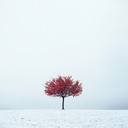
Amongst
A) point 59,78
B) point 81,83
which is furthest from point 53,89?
point 81,83

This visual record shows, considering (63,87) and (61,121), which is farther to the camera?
(63,87)

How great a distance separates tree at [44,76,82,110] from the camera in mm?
70250

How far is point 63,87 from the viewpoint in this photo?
7025 centimetres

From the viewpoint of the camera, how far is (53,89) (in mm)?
70500

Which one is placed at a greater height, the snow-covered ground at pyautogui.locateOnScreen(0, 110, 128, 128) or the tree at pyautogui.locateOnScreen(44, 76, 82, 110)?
the tree at pyautogui.locateOnScreen(44, 76, 82, 110)

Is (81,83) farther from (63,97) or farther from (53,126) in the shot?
(53,126)

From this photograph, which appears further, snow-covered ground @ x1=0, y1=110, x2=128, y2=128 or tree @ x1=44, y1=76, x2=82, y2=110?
tree @ x1=44, y1=76, x2=82, y2=110

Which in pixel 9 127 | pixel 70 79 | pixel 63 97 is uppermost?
pixel 70 79

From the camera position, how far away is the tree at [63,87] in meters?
70.2

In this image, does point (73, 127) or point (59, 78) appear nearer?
point (73, 127)

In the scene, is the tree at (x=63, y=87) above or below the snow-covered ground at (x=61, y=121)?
above

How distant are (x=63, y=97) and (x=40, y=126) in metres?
43.1

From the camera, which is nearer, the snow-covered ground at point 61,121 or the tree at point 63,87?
the snow-covered ground at point 61,121

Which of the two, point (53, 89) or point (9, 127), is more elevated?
point (53, 89)
